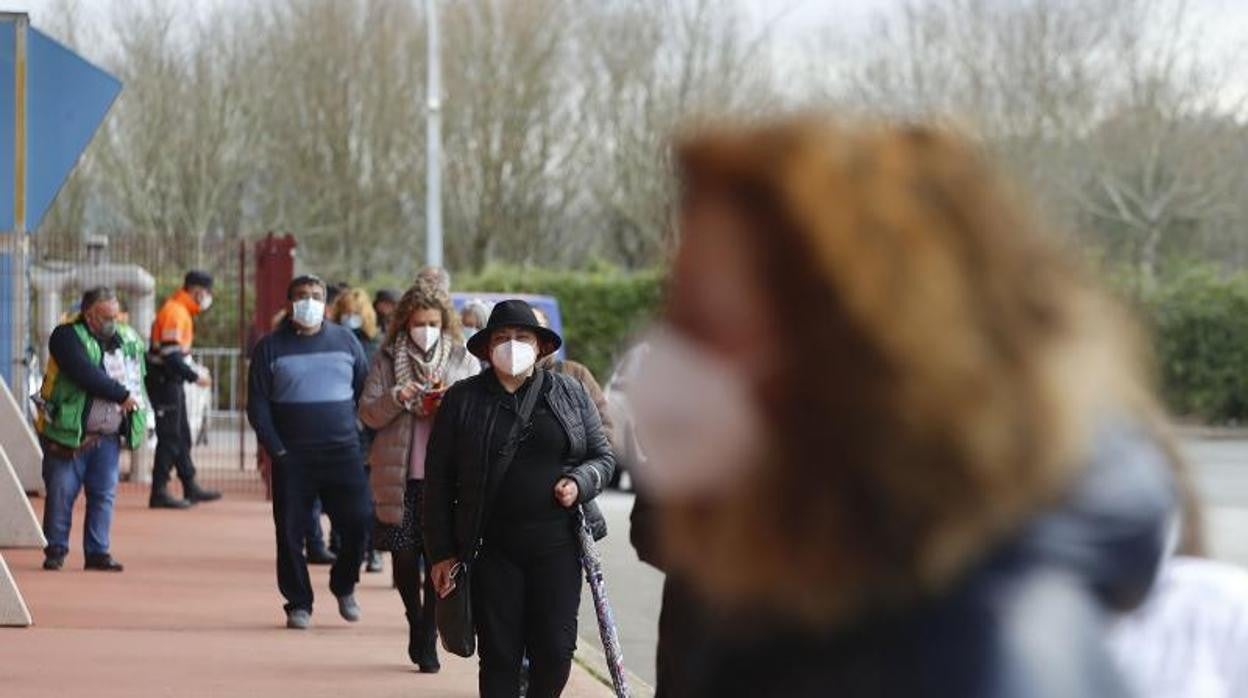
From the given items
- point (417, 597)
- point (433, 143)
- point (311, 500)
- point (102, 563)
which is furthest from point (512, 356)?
point (433, 143)

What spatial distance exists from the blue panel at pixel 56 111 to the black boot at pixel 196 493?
480 centimetres

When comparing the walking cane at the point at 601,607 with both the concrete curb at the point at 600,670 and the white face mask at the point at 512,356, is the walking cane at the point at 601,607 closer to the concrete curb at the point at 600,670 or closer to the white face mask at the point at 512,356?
the white face mask at the point at 512,356

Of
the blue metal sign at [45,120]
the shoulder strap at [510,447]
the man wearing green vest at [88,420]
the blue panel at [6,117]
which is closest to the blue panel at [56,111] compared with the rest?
the blue metal sign at [45,120]

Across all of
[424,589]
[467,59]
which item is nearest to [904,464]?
[424,589]

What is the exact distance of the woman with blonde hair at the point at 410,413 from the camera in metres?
10.4

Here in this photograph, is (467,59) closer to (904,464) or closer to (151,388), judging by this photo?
(151,388)

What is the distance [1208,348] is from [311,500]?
27.1m

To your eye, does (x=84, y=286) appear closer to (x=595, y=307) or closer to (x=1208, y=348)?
(x=595, y=307)

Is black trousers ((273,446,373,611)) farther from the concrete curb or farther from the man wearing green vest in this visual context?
the man wearing green vest

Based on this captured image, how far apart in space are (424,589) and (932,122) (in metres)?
8.36

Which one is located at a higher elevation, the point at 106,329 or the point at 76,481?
the point at 106,329

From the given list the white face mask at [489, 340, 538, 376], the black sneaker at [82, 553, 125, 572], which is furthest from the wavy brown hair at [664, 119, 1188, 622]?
the black sneaker at [82, 553, 125, 572]

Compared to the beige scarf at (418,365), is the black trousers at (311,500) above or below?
below

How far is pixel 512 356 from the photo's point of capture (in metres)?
8.32
